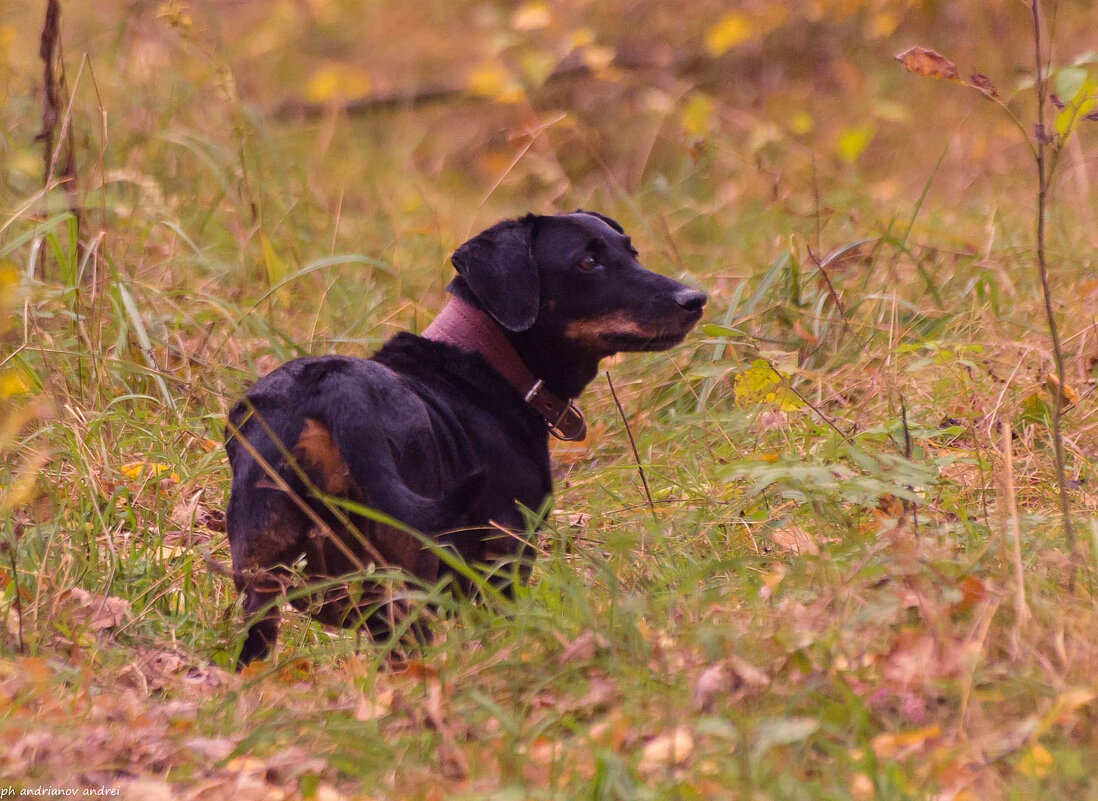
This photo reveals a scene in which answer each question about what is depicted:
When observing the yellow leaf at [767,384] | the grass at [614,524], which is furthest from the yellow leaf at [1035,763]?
the yellow leaf at [767,384]

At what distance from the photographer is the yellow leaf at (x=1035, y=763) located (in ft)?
5.82

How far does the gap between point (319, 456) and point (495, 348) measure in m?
0.73

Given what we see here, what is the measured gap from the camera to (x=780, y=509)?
320 centimetres

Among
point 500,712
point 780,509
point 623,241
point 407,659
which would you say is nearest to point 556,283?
point 623,241

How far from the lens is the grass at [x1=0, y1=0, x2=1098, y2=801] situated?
1.99 metres

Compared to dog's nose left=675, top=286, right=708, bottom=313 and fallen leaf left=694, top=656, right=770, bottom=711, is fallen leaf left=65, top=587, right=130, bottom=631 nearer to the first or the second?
fallen leaf left=694, top=656, right=770, bottom=711

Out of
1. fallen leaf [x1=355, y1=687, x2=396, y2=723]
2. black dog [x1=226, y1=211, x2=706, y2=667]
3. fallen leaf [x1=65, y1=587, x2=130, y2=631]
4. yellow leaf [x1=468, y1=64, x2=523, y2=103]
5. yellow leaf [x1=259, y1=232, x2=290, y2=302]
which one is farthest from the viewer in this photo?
yellow leaf [x1=468, y1=64, x2=523, y2=103]

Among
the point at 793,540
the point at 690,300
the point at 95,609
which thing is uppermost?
the point at 690,300

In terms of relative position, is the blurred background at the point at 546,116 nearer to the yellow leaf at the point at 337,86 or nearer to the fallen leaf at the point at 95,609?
the yellow leaf at the point at 337,86

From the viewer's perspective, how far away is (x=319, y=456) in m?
2.53

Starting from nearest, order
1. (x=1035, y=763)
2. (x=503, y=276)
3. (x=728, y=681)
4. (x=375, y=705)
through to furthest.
A: 1. (x=1035, y=763)
2. (x=728, y=681)
3. (x=375, y=705)
4. (x=503, y=276)

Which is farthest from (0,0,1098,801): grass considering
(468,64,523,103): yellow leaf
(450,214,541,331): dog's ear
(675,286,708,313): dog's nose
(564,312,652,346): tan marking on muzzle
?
(468,64,523,103): yellow leaf

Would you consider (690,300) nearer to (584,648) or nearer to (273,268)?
(584,648)

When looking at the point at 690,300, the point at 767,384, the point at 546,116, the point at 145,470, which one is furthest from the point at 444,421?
the point at 546,116
